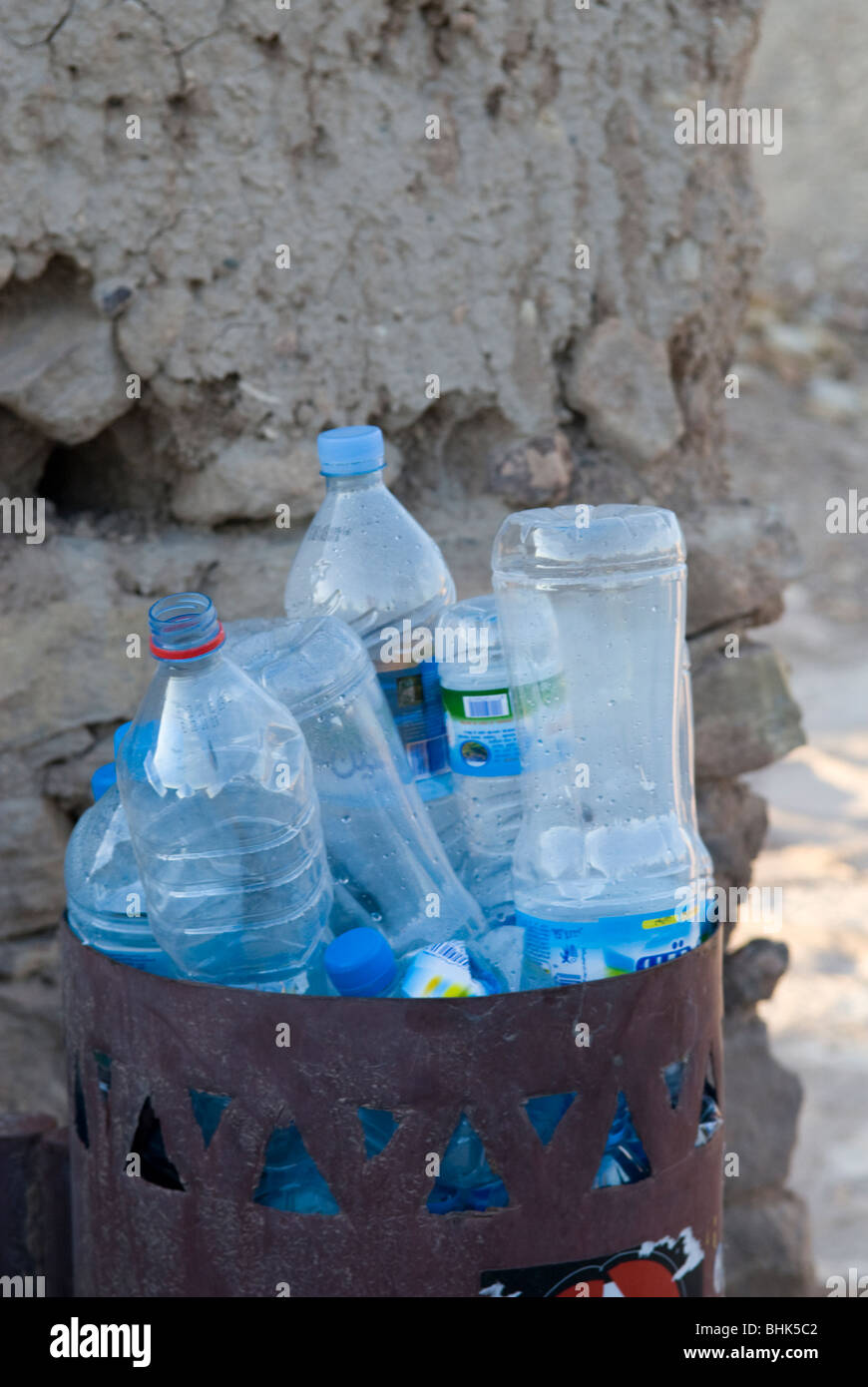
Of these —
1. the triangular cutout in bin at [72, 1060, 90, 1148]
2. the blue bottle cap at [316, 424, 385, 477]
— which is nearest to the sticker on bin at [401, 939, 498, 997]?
the triangular cutout in bin at [72, 1060, 90, 1148]

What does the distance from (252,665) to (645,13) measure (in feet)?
3.95

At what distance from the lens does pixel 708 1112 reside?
1237mm

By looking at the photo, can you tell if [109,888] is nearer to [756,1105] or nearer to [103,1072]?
[103,1072]

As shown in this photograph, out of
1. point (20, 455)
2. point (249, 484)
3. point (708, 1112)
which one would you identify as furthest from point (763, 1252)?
point (20, 455)

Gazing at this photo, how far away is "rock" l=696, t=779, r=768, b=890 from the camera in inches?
80.7

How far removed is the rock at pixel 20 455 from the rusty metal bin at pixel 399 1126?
81 cm

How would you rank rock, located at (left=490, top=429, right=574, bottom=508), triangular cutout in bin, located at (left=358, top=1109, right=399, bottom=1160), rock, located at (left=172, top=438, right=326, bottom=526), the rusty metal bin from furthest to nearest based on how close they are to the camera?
rock, located at (left=490, top=429, right=574, bottom=508), rock, located at (left=172, top=438, right=326, bottom=526), triangular cutout in bin, located at (left=358, top=1109, right=399, bottom=1160), the rusty metal bin

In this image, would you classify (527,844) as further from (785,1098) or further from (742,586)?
(785,1098)

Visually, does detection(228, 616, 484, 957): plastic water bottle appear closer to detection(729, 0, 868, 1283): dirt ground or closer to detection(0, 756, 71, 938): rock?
detection(0, 756, 71, 938): rock

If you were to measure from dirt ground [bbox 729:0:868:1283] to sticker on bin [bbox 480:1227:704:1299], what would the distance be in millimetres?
1205

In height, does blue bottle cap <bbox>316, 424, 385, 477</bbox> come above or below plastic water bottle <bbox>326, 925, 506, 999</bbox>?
above

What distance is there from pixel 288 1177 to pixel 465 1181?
153 millimetres

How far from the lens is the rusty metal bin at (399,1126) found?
40.9 inches

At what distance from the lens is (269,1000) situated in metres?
1.04
